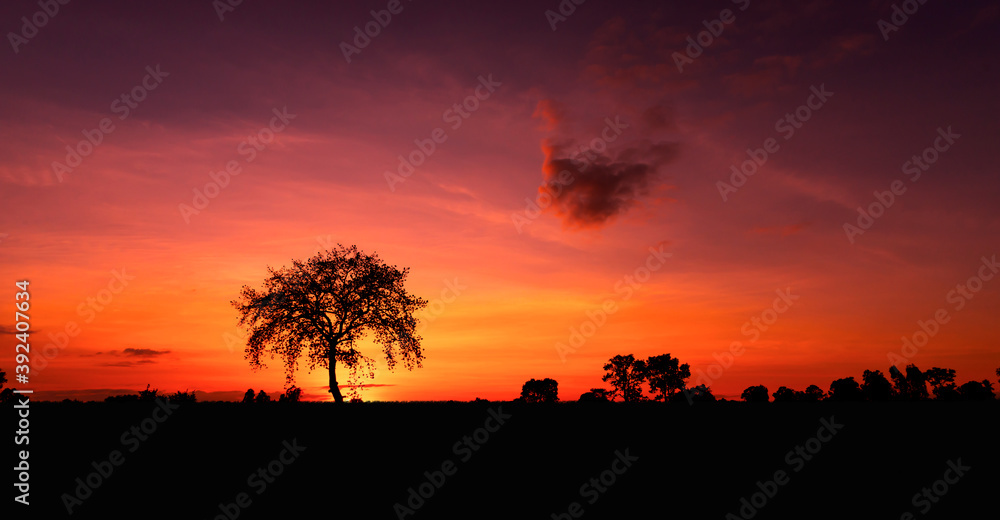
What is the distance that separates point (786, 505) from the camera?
16078 mm

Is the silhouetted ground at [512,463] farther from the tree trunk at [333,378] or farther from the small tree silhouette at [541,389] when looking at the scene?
the small tree silhouette at [541,389]

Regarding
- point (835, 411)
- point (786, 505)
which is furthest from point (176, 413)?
point (835, 411)

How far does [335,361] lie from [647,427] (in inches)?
1330

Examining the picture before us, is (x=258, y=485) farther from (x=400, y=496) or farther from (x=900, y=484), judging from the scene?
(x=900, y=484)
